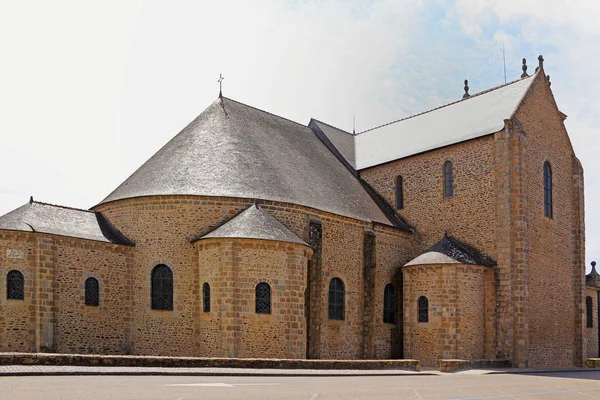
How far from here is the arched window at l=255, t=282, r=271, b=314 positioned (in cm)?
2323

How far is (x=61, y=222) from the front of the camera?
24219mm

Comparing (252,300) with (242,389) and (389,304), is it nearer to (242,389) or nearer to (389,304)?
(389,304)

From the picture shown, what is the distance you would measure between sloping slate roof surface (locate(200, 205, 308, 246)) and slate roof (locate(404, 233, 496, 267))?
6.75m

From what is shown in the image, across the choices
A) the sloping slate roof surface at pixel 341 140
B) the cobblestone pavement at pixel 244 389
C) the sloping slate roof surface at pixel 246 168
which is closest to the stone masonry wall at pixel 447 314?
the sloping slate roof surface at pixel 246 168

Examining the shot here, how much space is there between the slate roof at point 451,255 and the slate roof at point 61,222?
12027 millimetres

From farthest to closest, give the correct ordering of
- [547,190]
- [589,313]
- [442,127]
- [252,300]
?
[589,313], [442,127], [547,190], [252,300]

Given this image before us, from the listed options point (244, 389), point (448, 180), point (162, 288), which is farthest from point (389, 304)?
point (244, 389)

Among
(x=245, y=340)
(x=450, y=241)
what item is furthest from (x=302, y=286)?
(x=450, y=241)

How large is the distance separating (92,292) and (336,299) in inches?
374

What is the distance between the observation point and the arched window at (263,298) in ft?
76.2

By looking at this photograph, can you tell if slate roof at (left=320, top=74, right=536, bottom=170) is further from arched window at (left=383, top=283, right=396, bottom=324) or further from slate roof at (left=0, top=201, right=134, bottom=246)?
slate roof at (left=0, top=201, right=134, bottom=246)

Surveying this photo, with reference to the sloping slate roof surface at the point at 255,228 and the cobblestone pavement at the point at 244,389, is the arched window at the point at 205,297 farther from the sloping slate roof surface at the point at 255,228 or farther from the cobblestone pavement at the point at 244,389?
the cobblestone pavement at the point at 244,389

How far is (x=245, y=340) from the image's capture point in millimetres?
22766

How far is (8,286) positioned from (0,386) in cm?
1171
